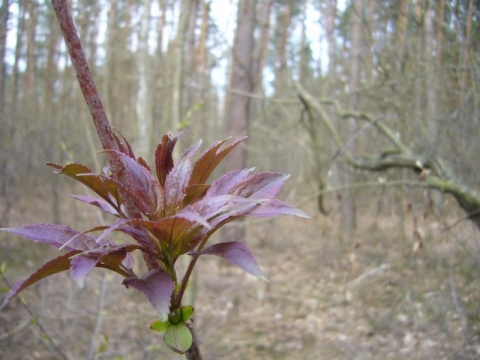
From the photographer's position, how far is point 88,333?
518 cm

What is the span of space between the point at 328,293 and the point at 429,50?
492 centimetres

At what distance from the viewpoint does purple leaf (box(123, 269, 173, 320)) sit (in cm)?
77

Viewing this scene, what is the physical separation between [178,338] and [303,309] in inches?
244

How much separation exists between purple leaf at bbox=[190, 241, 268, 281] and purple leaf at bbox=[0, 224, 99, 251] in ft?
0.72

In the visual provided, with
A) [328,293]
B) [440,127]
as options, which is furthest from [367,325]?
[440,127]

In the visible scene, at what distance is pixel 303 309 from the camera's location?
675 centimetres

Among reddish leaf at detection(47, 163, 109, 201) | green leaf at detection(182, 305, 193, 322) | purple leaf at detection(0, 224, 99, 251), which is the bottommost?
green leaf at detection(182, 305, 193, 322)

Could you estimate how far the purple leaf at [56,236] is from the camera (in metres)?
0.86

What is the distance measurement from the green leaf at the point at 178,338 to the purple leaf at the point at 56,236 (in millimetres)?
223

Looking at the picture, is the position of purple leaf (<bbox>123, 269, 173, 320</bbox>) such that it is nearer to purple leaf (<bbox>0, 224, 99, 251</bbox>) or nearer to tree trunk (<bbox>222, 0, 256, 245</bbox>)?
purple leaf (<bbox>0, 224, 99, 251</bbox>)

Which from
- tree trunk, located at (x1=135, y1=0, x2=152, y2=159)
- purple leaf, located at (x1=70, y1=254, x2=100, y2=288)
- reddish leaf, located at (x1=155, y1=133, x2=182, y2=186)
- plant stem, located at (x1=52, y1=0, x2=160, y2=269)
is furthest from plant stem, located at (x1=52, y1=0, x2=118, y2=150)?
tree trunk, located at (x1=135, y1=0, x2=152, y2=159)

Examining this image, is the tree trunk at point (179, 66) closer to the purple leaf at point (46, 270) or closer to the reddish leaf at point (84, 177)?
the reddish leaf at point (84, 177)

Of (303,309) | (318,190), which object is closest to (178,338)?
(318,190)

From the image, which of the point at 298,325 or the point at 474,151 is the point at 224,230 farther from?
the point at 474,151
